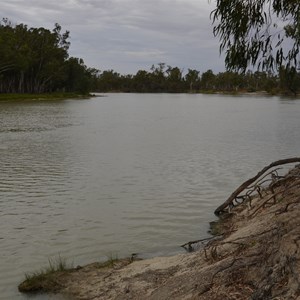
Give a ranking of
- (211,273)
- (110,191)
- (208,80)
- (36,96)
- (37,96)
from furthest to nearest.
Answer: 1. (208,80)
2. (37,96)
3. (36,96)
4. (110,191)
5. (211,273)

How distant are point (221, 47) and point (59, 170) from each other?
32.6 feet

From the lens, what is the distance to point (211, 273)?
4.86 meters

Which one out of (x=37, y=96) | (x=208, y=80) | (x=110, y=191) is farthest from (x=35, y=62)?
(x=208, y=80)

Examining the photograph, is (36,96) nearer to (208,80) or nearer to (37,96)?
(37,96)

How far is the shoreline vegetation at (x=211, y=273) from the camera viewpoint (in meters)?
4.19

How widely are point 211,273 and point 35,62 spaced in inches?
3554

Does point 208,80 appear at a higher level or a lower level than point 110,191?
higher

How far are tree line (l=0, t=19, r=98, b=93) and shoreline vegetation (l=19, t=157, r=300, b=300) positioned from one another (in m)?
72.8

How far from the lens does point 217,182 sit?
14414mm

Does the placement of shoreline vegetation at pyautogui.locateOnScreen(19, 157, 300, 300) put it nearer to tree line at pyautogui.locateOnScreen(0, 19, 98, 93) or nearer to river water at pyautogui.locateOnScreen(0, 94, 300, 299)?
river water at pyautogui.locateOnScreen(0, 94, 300, 299)

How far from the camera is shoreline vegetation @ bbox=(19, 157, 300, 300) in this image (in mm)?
4188

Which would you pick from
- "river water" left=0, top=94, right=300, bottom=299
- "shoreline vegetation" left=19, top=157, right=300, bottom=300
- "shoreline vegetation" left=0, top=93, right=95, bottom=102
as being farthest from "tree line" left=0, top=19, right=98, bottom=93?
"shoreline vegetation" left=19, top=157, right=300, bottom=300

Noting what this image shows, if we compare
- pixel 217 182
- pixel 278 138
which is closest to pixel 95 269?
pixel 217 182

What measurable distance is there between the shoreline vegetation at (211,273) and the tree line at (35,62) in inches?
2866
